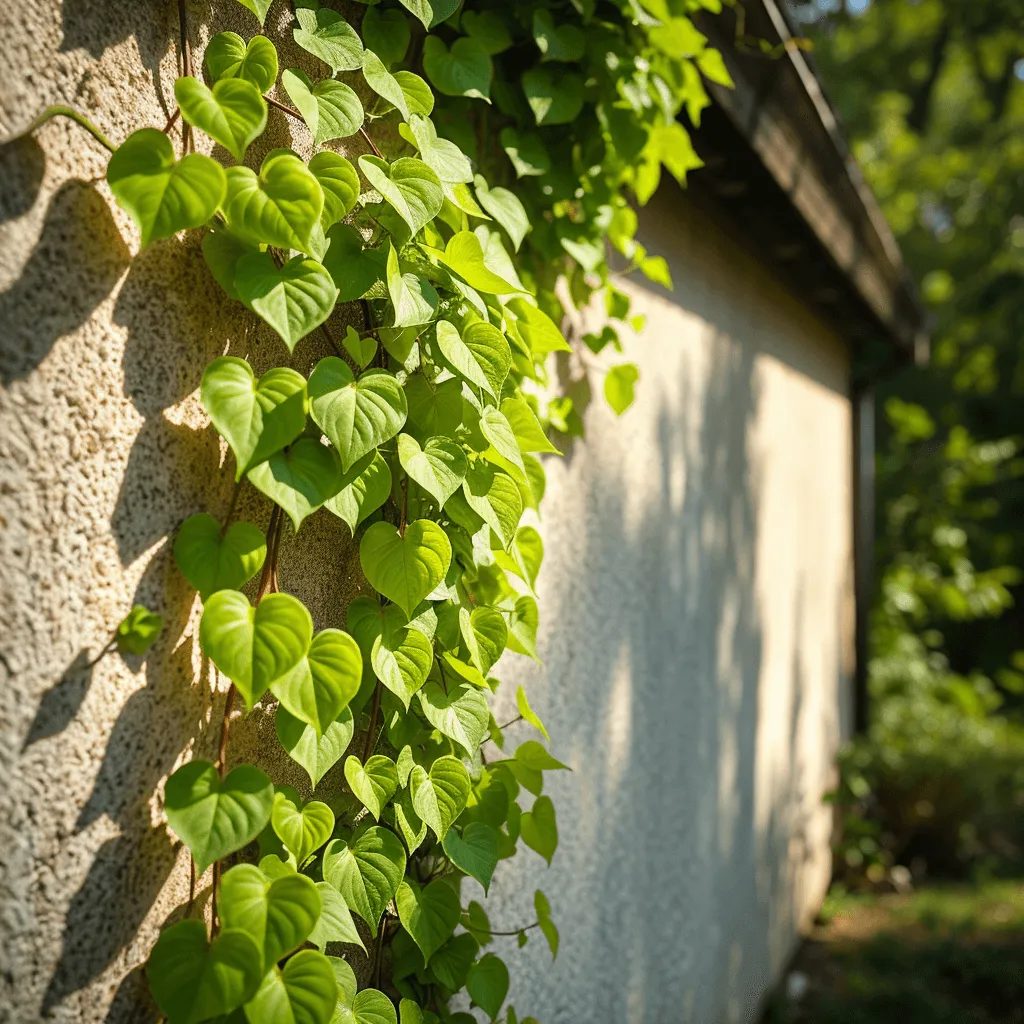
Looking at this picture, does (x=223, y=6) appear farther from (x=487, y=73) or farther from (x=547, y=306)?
(x=547, y=306)

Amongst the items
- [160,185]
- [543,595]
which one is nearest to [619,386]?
[543,595]

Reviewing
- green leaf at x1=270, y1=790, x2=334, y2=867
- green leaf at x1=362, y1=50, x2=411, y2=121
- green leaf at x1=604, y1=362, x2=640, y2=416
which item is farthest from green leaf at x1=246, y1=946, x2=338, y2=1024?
green leaf at x1=604, y1=362, x2=640, y2=416

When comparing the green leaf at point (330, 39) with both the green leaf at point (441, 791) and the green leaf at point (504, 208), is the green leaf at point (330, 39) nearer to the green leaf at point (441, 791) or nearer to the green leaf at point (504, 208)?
the green leaf at point (504, 208)

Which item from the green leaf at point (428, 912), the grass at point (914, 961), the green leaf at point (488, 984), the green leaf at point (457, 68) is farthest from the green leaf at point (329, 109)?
the grass at point (914, 961)

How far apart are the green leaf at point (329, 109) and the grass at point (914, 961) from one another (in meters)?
3.25

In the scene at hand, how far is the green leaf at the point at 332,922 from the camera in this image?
3.33 ft

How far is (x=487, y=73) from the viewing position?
1.37 m

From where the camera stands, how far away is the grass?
332 centimetres

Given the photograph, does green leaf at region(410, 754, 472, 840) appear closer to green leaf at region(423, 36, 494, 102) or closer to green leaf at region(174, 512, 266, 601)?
green leaf at region(174, 512, 266, 601)

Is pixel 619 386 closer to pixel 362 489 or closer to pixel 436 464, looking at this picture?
pixel 436 464

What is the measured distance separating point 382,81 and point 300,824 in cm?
87

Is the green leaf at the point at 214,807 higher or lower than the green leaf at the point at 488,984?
higher

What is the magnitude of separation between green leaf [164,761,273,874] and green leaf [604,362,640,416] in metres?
1.13

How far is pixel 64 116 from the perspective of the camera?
89cm
